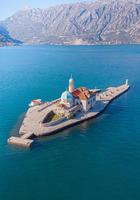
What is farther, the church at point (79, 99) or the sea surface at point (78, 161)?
the church at point (79, 99)

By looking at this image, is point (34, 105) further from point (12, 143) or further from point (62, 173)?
point (62, 173)

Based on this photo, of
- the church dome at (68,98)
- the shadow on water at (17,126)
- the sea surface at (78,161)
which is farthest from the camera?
the church dome at (68,98)

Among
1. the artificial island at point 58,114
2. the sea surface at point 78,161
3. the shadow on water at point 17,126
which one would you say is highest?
the artificial island at point 58,114

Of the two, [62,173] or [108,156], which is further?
[108,156]

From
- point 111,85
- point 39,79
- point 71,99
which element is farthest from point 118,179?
point 39,79

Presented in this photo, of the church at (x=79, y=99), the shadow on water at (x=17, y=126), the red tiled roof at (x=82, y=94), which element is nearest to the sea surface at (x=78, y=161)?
the shadow on water at (x=17, y=126)

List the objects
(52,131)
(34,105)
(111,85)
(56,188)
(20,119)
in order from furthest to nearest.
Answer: (111,85) → (34,105) → (20,119) → (52,131) → (56,188)

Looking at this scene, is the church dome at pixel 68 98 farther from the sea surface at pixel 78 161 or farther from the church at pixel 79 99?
the sea surface at pixel 78 161

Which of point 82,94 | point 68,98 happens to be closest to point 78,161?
point 68,98
